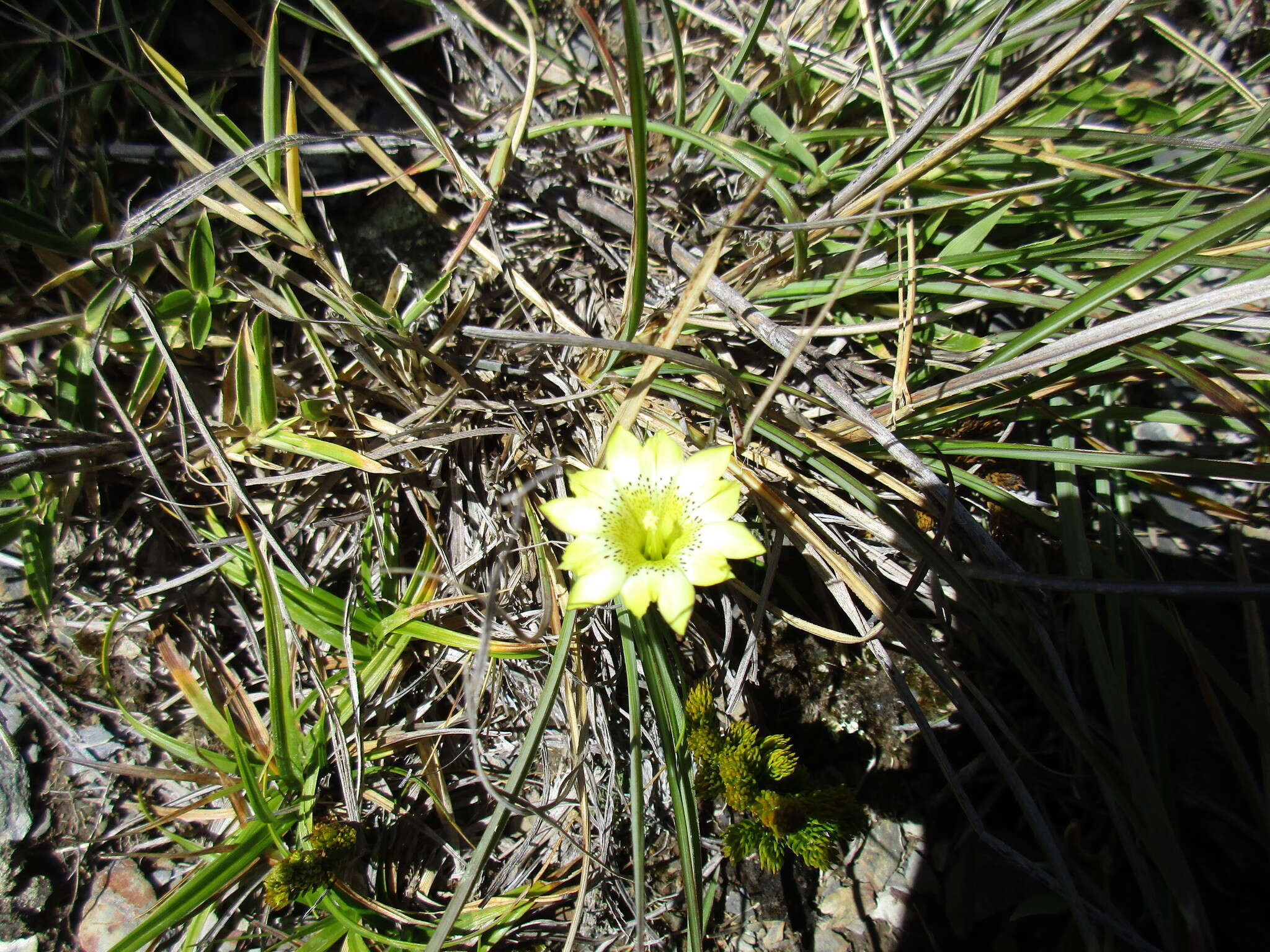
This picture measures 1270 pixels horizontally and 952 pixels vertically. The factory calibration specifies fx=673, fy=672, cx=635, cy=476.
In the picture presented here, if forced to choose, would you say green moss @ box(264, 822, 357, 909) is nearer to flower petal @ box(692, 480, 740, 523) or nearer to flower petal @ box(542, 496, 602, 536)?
flower petal @ box(542, 496, 602, 536)

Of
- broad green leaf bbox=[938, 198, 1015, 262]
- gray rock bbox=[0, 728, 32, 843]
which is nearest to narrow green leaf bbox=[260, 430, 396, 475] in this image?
gray rock bbox=[0, 728, 32, 843]

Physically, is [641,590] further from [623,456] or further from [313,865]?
[313,865]

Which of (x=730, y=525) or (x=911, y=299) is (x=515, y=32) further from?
(x=730, y=525)

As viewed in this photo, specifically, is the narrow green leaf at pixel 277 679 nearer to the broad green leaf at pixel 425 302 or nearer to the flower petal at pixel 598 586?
the broad green leaf at pixel 425 302

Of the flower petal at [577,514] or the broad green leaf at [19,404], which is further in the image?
the broad green leaf at [19,404]

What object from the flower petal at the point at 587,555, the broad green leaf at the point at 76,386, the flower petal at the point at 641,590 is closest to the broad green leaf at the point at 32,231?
the broad green leaf at the point at 76,386
